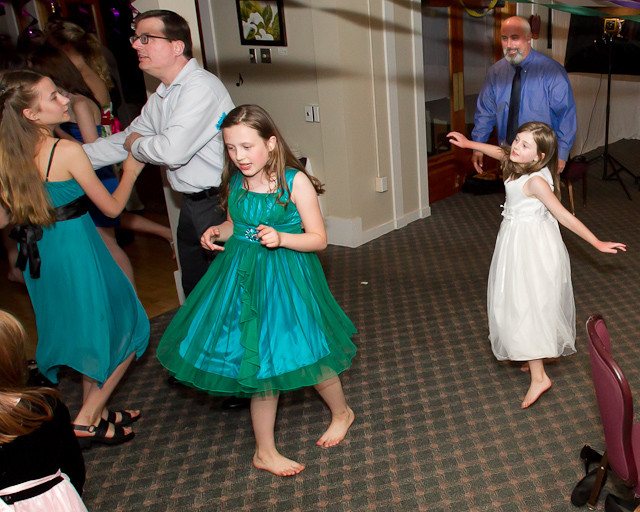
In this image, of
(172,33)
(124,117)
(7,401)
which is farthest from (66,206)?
(124,117)

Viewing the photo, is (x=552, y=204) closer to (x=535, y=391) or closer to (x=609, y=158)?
(x=535, y=391)

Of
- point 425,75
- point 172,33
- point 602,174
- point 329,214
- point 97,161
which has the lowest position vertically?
point 602,174

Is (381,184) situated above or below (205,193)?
below

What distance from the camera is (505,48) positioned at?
3.93m

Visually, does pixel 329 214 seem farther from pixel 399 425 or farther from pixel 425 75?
pixel 399 425

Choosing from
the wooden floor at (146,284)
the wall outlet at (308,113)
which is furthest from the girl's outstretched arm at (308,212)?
the wall outlet at (308,113)

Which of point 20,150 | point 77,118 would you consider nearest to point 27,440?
point 20,150

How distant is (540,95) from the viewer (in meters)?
3.89

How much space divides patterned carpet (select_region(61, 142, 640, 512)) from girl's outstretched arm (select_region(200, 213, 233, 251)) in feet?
2.97

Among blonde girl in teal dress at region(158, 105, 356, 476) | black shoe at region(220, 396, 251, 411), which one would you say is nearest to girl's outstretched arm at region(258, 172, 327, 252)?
blonde girl in teal dress at region(158, 105, 356, 476)

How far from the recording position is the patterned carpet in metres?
2.45

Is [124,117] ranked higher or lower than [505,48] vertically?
lower

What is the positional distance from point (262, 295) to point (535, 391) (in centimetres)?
136

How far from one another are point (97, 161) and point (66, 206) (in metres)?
0.39
